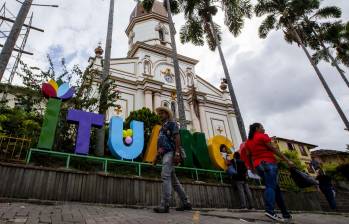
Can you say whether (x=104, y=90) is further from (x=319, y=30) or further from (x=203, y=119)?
(x=319, y=30)

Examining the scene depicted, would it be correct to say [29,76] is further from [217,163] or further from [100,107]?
[217,163]

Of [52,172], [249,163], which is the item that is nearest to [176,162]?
[249,163]

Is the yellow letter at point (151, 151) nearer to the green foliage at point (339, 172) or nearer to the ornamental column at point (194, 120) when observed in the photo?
the ornamental column at point (194, 120)

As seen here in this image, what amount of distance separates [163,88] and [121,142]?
46.8ft

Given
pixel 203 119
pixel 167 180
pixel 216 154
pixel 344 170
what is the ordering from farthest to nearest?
1. pixel 344 170
2. pixel 203 119
3. pixel 216 154
4. pixel 167 180

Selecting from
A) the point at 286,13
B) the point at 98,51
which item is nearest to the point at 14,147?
the point at 98,51

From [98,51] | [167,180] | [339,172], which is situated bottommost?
[167,180]

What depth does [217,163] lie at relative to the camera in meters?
10.8

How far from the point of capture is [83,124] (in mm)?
8695

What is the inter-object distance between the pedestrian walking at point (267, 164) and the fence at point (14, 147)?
594 cm

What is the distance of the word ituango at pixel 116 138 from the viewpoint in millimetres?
8078

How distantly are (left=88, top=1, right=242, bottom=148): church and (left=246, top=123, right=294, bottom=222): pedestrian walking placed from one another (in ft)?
49.3

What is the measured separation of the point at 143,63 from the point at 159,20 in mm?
8610

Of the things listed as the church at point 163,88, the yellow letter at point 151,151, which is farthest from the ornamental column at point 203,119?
the yellow letter at point 151,151
